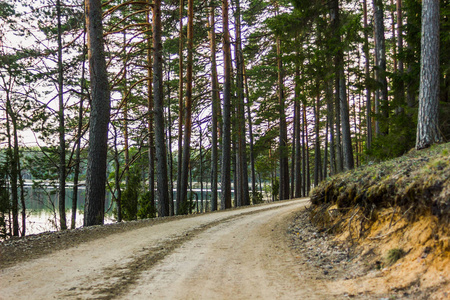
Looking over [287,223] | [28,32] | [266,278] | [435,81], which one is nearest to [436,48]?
[435,81]

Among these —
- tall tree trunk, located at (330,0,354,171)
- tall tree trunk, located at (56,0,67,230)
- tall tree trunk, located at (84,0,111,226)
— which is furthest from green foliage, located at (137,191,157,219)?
tall tree trunk, located at (330,0,354,171)

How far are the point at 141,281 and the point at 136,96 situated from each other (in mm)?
15840

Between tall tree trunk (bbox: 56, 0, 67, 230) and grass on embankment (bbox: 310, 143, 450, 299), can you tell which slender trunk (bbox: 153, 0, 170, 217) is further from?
grass on embankment (bbox: 310, 143, 450, 299)

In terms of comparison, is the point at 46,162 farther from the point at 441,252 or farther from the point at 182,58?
the point at 441,252

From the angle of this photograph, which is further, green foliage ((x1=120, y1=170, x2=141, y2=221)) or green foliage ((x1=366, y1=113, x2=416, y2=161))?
green foliage ((x1=120, y1=170, x2=141, y2=221))

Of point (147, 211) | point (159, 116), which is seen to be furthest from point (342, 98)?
point (147, 211)

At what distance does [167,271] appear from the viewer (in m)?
4.82

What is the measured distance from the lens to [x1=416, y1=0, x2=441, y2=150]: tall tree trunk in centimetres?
765

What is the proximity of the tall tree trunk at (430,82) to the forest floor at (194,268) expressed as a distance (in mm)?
3751

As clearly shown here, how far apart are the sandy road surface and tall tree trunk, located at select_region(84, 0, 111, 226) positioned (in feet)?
7.60

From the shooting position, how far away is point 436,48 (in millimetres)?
7738

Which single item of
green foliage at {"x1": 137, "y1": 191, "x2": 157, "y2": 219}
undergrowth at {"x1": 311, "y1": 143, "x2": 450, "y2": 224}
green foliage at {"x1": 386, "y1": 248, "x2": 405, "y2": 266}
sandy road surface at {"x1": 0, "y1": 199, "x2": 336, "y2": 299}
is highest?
undergrowth at {"x1": 311, "y1": 143, "x2": 450, "y2": 224}

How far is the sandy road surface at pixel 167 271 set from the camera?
12.9 ft

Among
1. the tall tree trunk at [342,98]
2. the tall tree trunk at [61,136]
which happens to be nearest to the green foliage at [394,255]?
the tall tree trunk at [342,98]
